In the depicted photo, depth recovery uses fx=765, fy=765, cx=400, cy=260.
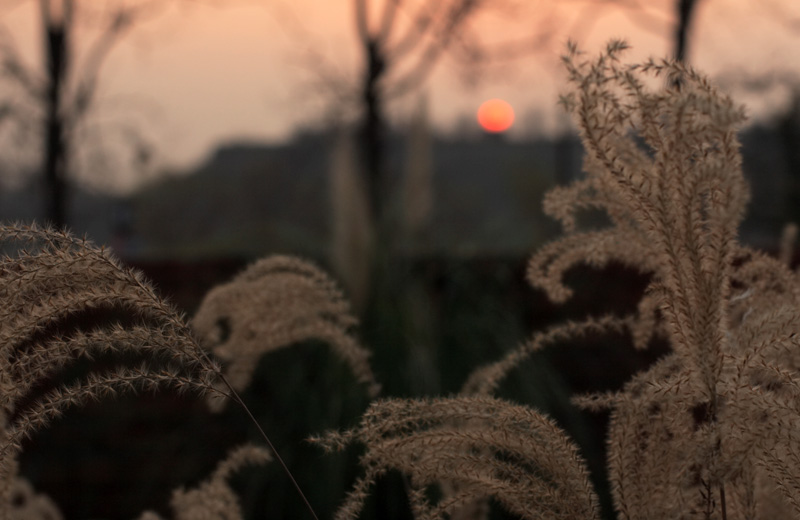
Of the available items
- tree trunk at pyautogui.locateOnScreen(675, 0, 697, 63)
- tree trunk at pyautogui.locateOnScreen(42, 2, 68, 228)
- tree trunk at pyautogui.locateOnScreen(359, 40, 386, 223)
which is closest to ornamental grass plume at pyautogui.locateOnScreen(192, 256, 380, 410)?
tree trunk at pyautogui.locateOnScreen(675, 0, 697, 63)

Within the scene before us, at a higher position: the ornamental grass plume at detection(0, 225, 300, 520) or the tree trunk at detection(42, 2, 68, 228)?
the tree trunk at detection(42, 2, 68, 228)

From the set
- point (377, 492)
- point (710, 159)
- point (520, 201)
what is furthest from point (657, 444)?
point (520, 201)

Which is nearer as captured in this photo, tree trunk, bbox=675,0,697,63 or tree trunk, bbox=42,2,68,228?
tree trunk, bbox=675,0,697,63

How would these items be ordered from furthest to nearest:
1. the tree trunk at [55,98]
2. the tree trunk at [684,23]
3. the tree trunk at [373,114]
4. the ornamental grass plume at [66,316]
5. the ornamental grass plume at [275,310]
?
the tree trunk at [373,114] < the tree trunk at [55,98] < the tree trunk at [684,23] < the ornamental grass plume at [275,310] < the ornamental grass plume at [66,316]

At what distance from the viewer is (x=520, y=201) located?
15.6 metres

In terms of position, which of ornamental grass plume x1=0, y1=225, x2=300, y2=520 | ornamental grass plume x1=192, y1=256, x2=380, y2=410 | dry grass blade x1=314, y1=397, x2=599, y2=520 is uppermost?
ornamental grass plume x1=192, y1=256, x2=380, y2=410

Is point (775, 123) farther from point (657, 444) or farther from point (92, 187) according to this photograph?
point (657, 444)

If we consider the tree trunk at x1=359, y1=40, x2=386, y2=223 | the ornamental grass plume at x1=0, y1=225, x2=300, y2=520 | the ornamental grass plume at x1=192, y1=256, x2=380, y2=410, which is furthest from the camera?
the tree trunk at x1=359, y1=40, x2=386, y2=223

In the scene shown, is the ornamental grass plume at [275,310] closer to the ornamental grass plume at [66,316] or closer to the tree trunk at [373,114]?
the ornamental grass plume at [66,316]

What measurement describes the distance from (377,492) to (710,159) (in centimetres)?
224

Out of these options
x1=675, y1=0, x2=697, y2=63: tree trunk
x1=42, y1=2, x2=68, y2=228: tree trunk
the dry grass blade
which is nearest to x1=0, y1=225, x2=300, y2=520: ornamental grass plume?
the dry grass blade

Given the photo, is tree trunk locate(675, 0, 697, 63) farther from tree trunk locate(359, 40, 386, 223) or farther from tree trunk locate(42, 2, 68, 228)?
tree trunk locate(42, 2, 68, 228)

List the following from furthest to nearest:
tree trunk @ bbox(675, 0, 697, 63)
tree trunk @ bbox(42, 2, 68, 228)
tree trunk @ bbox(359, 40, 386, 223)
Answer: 1. tree trunk @ bbox(359, 40, 386, 223)
2. tree trunk @ bbox(42, 2, 68, 228)
3. tree trunk @ bbox(675, 0, 697, 63)

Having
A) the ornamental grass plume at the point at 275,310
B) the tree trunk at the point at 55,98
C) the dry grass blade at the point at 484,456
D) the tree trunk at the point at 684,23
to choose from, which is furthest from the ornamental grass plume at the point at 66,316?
the tree trunk at the point at 55,98
